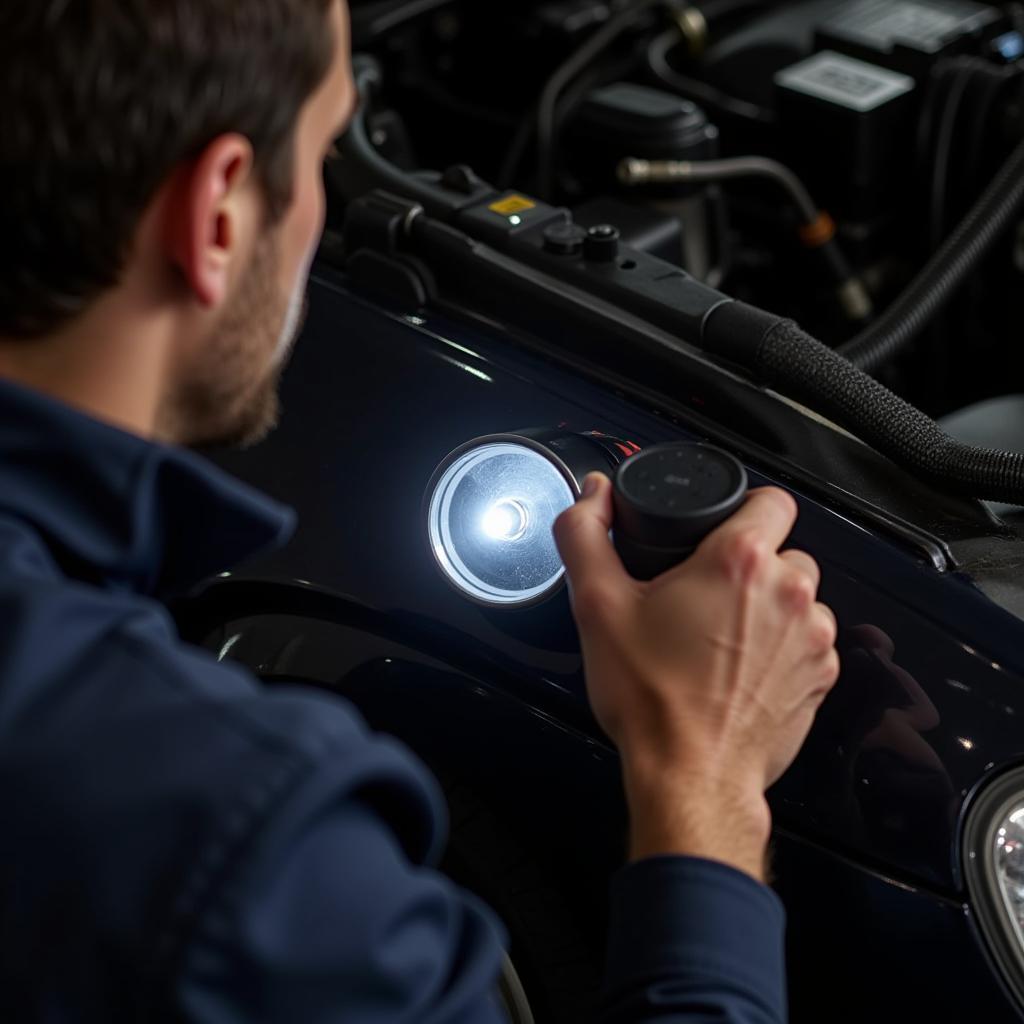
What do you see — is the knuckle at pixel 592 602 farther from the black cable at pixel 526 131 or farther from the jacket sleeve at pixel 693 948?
the black cable at pixel 526 131

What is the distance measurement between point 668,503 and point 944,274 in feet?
2.35

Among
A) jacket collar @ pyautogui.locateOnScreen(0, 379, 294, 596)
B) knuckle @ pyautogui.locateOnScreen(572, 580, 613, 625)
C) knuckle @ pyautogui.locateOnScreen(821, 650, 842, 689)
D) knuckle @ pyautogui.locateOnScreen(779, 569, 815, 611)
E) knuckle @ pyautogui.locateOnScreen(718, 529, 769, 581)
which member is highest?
jacket collar @ pyautogui.locateOnScreen(0, 379, 294, 596)

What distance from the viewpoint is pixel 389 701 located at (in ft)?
4.03

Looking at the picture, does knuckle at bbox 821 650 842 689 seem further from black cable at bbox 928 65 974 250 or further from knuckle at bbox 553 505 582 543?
black cable at bbox 928 65 974 250

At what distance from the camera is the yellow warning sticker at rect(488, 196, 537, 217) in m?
1.38

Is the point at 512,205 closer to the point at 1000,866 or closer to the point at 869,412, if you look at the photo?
the point at 869,412

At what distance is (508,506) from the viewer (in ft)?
3.80

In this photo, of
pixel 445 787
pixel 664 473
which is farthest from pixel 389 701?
pixel 664 473

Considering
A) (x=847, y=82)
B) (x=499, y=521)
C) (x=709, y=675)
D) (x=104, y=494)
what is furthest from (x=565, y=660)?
(x=847, y=82)

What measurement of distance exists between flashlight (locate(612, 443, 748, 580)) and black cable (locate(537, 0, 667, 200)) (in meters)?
0.83

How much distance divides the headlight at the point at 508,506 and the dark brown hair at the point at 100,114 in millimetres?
400

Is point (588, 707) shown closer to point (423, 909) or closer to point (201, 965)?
point (423, 909)

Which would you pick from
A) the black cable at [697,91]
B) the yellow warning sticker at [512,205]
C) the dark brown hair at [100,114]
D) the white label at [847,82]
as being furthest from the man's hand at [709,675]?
the black cable at [697,91]

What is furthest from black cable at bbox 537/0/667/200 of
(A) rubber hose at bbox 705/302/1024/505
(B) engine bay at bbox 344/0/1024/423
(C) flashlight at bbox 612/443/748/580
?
(C) flashlight at bbox 612/443/748/580
